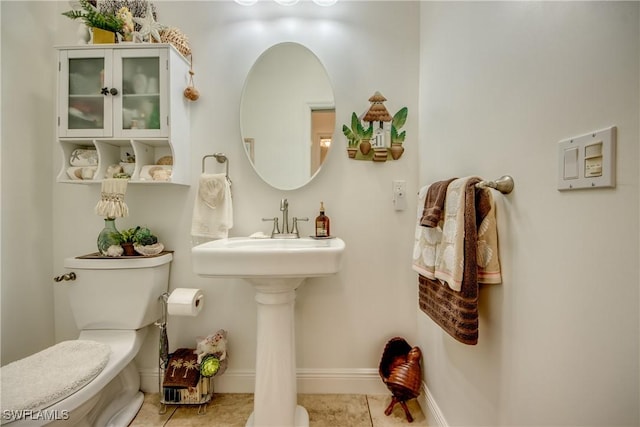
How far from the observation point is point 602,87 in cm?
51

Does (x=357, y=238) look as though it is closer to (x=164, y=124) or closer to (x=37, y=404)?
(x=164, y=124)

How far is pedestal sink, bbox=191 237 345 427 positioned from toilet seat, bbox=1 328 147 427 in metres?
0.54

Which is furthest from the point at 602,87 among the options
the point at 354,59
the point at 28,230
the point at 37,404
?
the point at 28,230

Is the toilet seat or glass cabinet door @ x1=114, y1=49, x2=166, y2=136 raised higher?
glass cabinet door @ x1=114, y1=49, x2=166, y2=136

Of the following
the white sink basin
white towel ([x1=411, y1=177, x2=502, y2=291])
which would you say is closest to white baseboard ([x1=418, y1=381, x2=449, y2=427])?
white towel ([x1=411, y1=177, x2=502, y2=291])

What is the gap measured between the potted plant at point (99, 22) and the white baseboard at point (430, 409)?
2290mm

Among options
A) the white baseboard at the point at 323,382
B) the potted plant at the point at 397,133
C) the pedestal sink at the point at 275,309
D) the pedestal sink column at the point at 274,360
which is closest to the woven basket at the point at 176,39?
the pedestal sink at the point at 275,309

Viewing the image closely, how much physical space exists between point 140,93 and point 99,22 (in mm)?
358

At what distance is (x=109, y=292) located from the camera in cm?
131

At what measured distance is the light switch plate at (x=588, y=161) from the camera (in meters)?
0.49

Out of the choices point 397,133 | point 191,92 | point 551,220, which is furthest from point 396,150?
point 191,92

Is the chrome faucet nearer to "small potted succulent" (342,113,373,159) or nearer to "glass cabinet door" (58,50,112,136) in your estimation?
"small potted succulent" (342,113,373,159)

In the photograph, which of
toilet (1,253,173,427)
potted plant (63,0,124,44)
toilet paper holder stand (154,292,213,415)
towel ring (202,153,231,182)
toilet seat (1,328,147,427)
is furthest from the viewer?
towel ring (202,153,231,182)

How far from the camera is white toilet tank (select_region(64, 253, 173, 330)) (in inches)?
51.2
